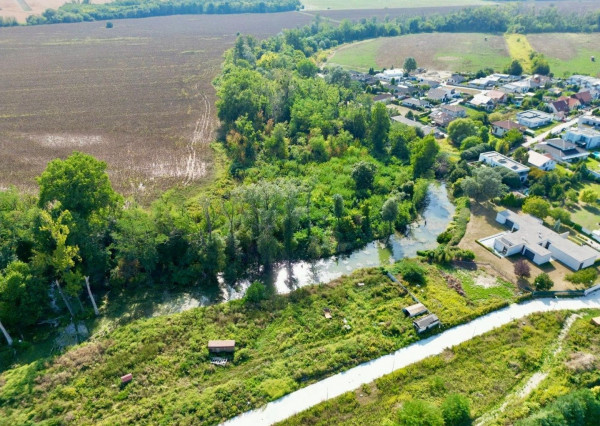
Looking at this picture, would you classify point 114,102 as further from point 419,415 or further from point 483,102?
point 419,415

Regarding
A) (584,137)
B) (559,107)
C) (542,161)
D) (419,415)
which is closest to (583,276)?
(419,415)

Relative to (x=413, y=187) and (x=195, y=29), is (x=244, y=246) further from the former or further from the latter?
(x=195, y=29)

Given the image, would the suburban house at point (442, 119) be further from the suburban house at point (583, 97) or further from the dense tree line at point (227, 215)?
the suburban house at point (583, 97)

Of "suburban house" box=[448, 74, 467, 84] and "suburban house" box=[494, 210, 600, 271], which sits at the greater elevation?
"suburban house" box=[448, 74, 467, 84]

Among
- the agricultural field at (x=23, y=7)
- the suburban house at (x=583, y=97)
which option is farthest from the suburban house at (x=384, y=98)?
the agricultural field at (x=23, y=7)

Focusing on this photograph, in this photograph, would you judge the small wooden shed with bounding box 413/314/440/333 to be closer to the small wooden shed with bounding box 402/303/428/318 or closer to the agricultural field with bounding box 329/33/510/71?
the small wooden shed with bounding box 402/303/428/318

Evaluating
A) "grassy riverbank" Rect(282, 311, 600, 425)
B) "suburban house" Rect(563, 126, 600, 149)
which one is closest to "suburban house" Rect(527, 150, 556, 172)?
"suburban house" Rect(563, 126, 600, 149)
